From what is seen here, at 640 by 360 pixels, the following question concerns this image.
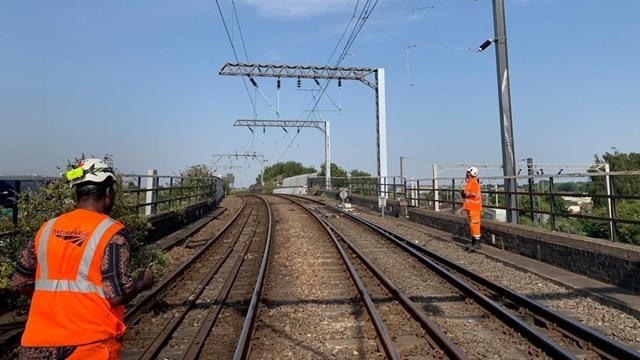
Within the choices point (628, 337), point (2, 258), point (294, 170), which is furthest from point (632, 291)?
point (294, 170)

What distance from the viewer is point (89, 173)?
2641 mm

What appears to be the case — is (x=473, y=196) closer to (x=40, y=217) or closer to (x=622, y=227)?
(x=622, y=227)

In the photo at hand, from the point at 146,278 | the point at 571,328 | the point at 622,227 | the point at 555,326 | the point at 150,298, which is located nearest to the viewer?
the point at 146,278

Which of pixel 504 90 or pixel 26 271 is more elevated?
pixel 504 90

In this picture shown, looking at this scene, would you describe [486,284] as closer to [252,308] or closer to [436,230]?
[252,308]

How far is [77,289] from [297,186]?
59.5m

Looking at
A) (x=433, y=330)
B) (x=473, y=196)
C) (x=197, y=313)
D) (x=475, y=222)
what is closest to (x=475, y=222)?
(x=475, y=222)

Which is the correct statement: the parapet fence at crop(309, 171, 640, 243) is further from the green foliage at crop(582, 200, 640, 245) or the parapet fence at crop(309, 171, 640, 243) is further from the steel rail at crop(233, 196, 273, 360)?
the steel rail at crop(233, 196, 273, 360)

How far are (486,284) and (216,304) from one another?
173 inches

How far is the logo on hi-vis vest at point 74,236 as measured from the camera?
2.36m

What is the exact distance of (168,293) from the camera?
804cm

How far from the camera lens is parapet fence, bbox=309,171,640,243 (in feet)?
29.2

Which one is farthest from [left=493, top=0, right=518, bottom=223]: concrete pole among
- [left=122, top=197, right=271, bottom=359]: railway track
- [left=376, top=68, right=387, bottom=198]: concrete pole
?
[left=376, top=68, right=387, bottom=198]: concrete pole

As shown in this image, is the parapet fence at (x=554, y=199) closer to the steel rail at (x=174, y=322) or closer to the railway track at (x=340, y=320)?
the railway track at (x=340, y=320)
